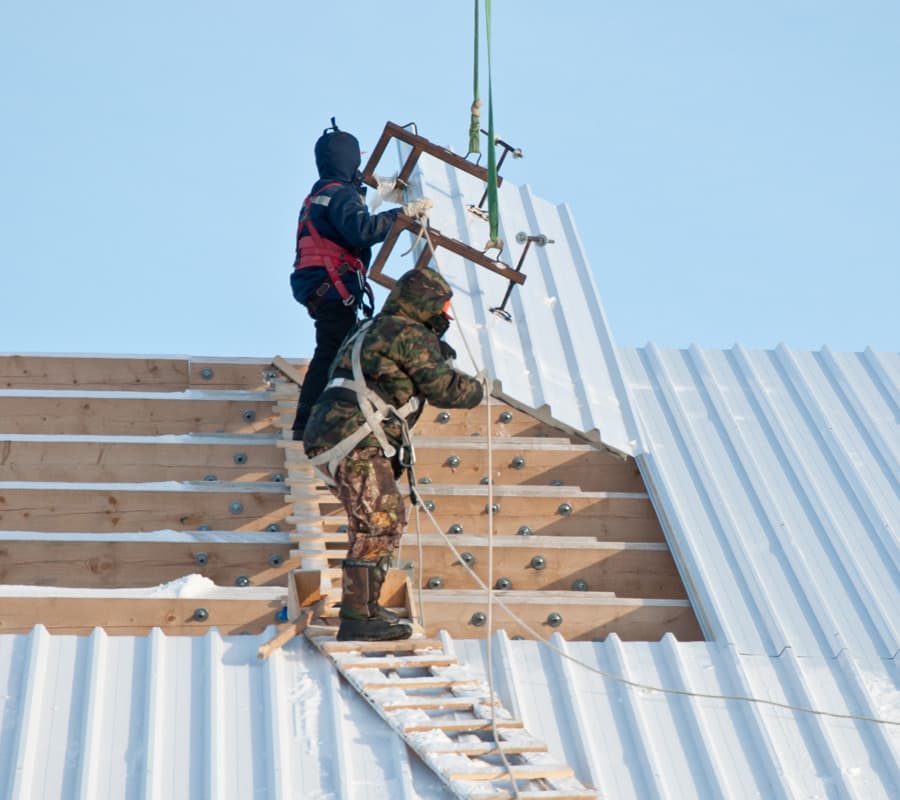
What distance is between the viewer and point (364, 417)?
627 centimetres

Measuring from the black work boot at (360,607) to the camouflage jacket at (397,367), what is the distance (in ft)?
1.79

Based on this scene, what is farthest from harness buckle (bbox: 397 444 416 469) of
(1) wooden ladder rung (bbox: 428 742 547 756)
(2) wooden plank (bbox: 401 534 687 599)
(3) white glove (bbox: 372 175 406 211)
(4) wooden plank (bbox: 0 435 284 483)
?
(3) white glove (bbox: 372 175 406 211)

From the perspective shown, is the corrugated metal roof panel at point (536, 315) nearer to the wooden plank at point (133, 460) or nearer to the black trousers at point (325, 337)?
the black trousers at point (325, 337)

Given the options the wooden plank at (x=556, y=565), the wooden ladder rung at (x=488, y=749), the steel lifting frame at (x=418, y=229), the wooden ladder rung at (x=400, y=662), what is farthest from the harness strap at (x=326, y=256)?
the wooden ladder rung at (x=488, y=749)

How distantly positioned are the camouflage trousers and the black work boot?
2.1 inches

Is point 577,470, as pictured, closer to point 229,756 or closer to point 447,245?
point 447,245

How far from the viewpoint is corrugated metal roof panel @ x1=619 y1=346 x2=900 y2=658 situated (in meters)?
7.30

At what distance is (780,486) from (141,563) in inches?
152

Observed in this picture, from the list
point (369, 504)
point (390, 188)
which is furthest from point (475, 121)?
point (369, 504)

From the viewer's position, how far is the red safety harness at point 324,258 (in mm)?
8195

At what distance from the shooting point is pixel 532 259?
11273 mm

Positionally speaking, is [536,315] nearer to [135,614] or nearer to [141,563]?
[141,563]

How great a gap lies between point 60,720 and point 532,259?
6622 mm

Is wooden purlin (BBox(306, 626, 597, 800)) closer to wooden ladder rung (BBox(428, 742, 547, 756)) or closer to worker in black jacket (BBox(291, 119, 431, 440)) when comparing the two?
wooden ladder rung (BBox(428, 742, 547, 756))
